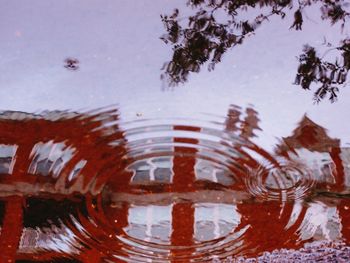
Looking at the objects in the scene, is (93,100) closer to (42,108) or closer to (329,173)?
(42,108)

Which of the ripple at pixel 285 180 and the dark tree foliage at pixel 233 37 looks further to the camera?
the dark tree foliage at pixel 233 37

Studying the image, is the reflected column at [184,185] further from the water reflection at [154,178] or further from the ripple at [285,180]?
the ripple at [285,180]

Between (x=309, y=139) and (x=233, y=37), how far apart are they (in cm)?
112

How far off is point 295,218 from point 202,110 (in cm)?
115

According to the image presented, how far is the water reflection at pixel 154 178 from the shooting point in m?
3.43

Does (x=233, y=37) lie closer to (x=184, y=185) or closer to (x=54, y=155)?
(x=184, y=185)

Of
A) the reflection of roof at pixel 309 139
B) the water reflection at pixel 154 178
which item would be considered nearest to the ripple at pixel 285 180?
the water reflection at pixel 154 178

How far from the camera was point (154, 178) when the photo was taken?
3.65 metres

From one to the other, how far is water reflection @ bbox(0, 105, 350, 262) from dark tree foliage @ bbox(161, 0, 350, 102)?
0.45 meters

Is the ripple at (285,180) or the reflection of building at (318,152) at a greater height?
the reflection of building at (318,152)

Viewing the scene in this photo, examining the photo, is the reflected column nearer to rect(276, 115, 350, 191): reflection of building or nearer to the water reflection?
the water reflection

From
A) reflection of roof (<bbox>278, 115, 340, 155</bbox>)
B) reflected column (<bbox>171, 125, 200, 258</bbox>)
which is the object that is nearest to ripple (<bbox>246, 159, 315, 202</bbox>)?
reflection of roof (<bbox>278, 115, 340, 155</bbox>)

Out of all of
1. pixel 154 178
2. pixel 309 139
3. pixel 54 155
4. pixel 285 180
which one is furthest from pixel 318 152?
A: pixel 54 155

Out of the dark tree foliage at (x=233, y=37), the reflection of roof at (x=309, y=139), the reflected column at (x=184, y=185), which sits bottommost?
the reflected column at (x=184, y=185)
